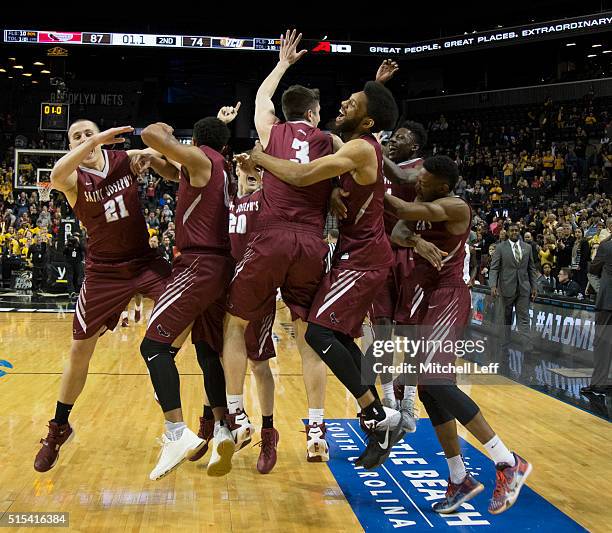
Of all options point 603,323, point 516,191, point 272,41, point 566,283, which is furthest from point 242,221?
point 272,41

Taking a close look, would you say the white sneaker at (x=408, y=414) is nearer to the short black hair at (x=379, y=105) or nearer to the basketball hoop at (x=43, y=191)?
the short black hair at (x=379, y=105)

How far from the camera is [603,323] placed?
28.3 feet

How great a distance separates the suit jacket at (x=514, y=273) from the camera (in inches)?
451

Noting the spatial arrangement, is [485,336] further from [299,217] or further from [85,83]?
[85,83]

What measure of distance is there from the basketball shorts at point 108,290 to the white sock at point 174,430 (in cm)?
94

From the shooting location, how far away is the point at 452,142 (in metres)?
29.5

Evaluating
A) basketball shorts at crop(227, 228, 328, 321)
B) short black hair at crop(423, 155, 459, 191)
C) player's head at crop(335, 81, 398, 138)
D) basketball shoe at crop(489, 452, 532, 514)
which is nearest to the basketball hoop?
basketball shorts at crop(227, 228, 328, 321)

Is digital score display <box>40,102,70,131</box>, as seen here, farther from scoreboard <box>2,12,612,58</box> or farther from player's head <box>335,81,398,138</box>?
player's head <box>335,81,398,138</box>

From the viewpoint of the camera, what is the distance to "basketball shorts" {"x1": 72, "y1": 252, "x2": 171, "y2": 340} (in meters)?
5.04

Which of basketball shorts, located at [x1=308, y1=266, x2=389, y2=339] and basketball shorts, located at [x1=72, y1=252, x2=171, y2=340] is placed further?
basketball shorts, located at [x1=72, y1=252, x2=171, y2=340]

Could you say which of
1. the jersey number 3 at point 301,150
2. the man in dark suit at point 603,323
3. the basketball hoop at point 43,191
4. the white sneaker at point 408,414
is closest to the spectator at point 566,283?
the man in dark suit at point 603,323

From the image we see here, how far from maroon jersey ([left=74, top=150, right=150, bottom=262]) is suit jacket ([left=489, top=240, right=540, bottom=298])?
7580 millimetres

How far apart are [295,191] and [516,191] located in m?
20.1

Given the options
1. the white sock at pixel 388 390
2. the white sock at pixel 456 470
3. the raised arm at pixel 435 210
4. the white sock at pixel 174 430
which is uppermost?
the raised arm at pixel 435 210
